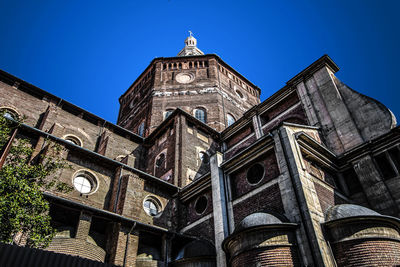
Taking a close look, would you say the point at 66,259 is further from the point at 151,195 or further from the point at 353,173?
the point at 353,173

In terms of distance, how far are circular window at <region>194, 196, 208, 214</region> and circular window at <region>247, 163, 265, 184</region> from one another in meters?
3.49

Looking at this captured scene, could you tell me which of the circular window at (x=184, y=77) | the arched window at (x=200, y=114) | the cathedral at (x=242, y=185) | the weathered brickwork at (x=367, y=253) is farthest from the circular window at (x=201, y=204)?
the circular window at (x=184, y=77)

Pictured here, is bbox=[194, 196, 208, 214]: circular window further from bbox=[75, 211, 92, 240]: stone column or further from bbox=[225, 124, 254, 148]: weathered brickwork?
bbox=[225, 124, 254, 148]: weathered brickwork

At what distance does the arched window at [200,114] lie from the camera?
2713 cm

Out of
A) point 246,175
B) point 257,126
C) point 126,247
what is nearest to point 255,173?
point 246,175

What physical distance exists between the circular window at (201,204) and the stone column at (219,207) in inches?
77.7

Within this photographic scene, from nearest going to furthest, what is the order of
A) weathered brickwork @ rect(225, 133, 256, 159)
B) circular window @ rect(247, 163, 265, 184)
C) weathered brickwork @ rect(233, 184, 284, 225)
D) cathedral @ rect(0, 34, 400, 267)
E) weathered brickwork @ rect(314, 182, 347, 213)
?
1. cathedral @ rect(0, 34, 400, 267)
2. weathered brickwork @ rect(314, 182, 347, 213)
3. weathered brickwork @ rect(233, 184, 284, 225)
4. circular window @ rect(247, 163, 265, 184)
5. weathered brickwork @ rect(225, 133, 256, 159)

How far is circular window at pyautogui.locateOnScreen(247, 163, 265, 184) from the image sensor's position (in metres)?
13.2

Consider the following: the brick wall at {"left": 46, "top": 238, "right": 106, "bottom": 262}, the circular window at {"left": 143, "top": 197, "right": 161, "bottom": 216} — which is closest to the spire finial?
A: the circular window at {"left": 143, "top": 197, "right": 161, "bottom": 216}

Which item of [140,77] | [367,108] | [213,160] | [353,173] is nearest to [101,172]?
[213,160]

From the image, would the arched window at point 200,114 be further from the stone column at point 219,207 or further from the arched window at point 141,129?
the stone column at point 219,207

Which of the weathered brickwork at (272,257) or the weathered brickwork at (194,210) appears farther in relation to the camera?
the weathered brickwork at (194,210)

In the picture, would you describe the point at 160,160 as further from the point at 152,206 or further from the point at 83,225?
the point at 83,225

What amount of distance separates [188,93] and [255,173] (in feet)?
55.7
